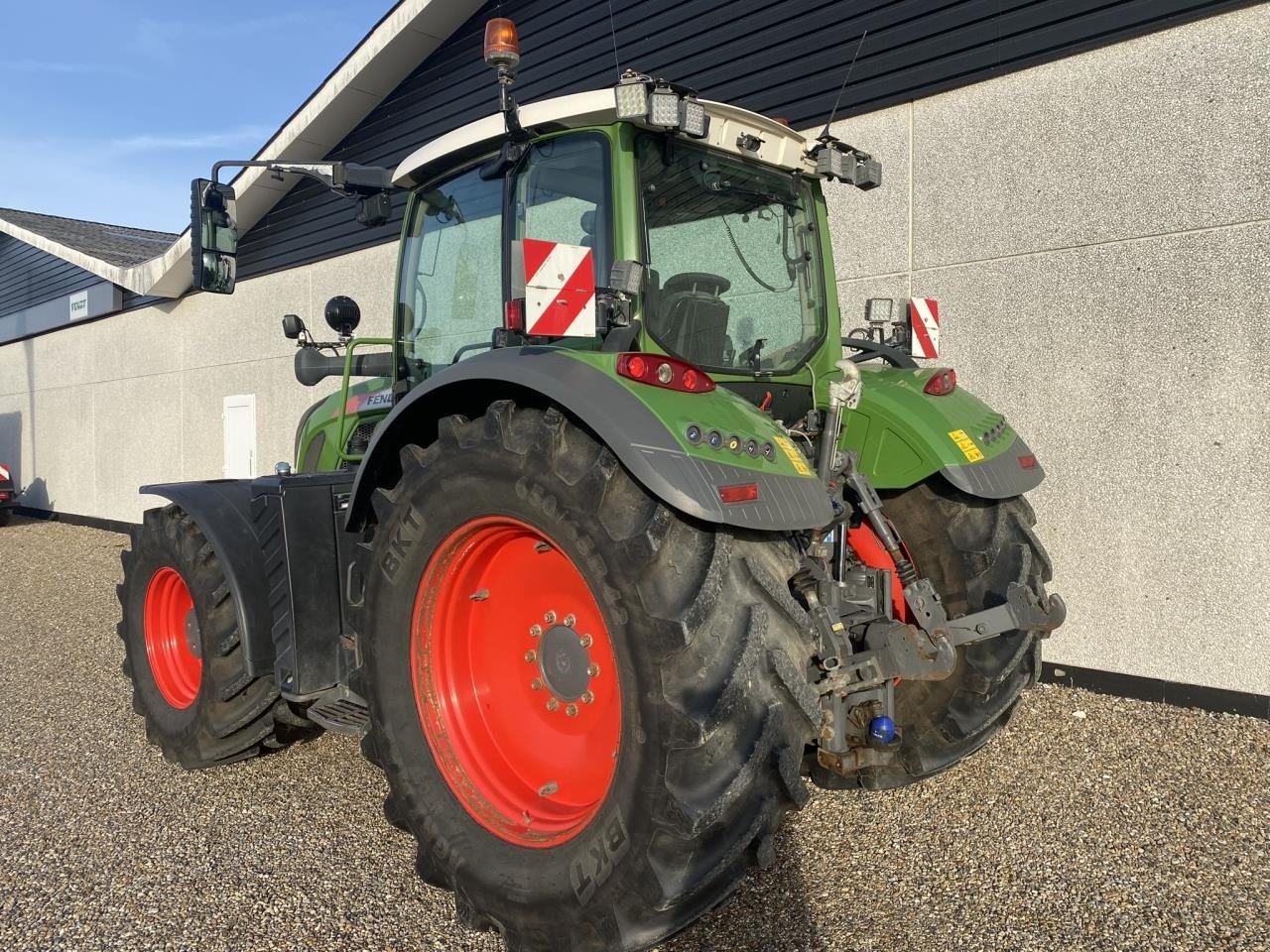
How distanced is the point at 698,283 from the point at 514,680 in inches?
53.1

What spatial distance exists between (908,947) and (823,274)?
87.1 inches

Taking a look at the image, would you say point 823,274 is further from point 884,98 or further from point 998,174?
point 884,98

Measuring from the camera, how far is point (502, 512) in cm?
227

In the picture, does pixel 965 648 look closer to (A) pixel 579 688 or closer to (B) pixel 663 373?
(A) pixel 579 688

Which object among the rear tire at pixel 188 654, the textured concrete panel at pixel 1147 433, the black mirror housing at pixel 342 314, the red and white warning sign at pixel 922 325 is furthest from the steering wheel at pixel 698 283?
the textured concrete panel at pixel 1147 433

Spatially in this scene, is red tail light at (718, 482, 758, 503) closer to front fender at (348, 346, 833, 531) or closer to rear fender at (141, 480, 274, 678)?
front fender at (348, 346, 833, 531)

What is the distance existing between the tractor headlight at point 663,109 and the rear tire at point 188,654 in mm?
2258

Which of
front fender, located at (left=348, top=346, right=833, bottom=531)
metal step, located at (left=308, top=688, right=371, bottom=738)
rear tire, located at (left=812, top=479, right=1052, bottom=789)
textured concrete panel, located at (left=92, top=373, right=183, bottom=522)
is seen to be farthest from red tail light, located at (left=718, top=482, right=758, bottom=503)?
textured concrete panel, located at (left=92, top=373, right=183, bottom=522)

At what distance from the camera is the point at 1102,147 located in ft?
14.6

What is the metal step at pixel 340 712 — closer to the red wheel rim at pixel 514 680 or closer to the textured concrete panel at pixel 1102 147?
the red wheel rim at pixel 514 680

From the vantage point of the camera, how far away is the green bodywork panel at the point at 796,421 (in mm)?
2158

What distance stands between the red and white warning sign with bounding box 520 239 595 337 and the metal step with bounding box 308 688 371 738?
1548mm

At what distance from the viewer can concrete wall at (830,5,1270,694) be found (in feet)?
13.3

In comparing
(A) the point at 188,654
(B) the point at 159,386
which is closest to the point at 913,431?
(A) the point at 188,654
